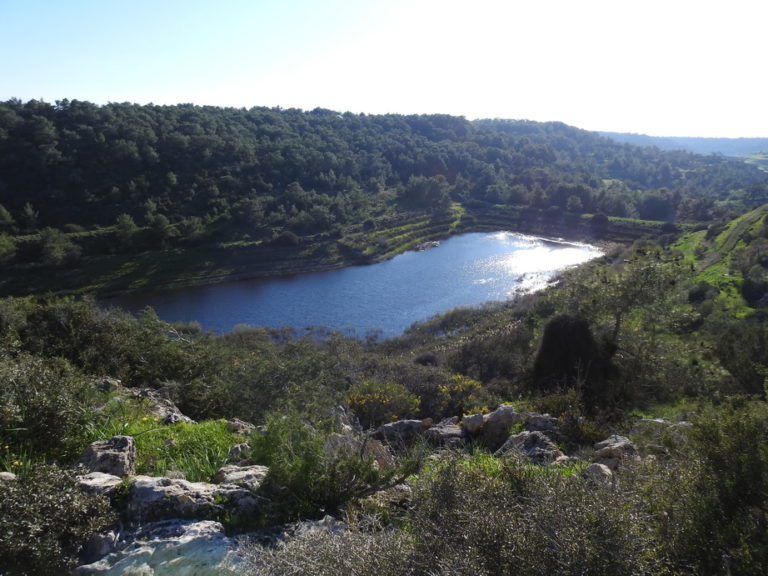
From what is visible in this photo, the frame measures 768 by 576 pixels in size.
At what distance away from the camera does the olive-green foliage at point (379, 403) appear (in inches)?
408

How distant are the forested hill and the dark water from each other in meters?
10.7

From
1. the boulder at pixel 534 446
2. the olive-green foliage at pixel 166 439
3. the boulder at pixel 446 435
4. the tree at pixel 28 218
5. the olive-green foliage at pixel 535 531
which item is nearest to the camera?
the olive-green foliage at pixel 535 531

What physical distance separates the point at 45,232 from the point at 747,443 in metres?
51.2

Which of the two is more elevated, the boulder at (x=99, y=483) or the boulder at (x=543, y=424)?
the boulder at (x=99, y=483)

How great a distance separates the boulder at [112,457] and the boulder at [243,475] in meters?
0.92

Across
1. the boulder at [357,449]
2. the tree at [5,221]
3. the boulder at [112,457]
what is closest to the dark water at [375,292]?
the tree at [5,221]

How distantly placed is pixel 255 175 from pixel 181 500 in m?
63.8

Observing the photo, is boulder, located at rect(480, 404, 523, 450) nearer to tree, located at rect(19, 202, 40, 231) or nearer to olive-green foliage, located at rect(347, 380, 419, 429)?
olive-green foliage, located at rect(347, 380, 419, 429)

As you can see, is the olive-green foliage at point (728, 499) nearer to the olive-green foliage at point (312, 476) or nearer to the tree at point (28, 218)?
the olive-green foliage at point (312, 476)

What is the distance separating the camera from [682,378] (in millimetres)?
11977

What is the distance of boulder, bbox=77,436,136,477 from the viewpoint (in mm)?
4625

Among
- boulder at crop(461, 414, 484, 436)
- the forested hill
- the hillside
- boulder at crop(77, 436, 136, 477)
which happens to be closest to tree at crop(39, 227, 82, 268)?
the forested hill

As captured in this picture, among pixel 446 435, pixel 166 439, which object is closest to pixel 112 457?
pixel 166 439

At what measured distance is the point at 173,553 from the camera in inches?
146
